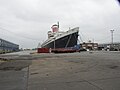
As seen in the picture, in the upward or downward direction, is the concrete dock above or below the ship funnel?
below

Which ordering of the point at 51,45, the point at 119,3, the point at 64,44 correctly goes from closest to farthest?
the point at 119,3
the point at 64,44
the point at 51,45

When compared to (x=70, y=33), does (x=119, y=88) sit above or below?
below

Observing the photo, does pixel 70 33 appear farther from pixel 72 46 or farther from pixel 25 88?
pixel 25 88

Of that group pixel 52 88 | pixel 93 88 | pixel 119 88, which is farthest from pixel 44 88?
pixel 119 88

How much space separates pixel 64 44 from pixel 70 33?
409 cm

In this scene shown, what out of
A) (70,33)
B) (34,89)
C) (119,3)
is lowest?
(34,89)

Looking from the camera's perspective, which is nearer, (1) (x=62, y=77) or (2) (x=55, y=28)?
(1) (x=62, y=77)

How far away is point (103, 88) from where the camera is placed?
20.7 ft

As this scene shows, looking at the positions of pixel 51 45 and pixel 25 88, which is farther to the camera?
pixel 51 45

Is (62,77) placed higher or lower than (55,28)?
lower

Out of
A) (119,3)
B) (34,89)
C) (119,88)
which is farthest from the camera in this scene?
(34,89)

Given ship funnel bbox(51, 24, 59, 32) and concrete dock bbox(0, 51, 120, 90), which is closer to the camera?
concrete dock bbox(0, 51, 120, 90)

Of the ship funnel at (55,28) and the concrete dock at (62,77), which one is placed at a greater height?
the ship funnel at (55,28)

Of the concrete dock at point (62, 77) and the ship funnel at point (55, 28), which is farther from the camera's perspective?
the ship funnel at point (55, 28)
